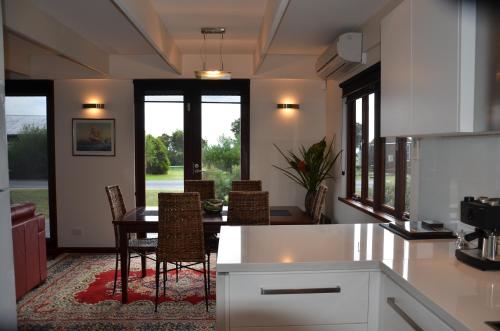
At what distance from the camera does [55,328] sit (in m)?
3.06

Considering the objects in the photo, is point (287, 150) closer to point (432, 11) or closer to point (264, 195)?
point (264, 195)

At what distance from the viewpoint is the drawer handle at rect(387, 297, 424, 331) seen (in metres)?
1.32

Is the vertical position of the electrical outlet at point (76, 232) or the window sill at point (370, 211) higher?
the window sill at point (370, 211)

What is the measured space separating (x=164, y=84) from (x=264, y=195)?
A: 2.67 m

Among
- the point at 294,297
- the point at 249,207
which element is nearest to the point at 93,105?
the point at 249,207

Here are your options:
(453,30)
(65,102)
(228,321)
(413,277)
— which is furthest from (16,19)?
(413,277)

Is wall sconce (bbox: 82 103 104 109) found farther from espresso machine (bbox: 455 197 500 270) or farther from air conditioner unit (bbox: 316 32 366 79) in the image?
espresso machine (bbox: 455 197 500 270)

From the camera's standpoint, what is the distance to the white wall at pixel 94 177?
525 centimetres

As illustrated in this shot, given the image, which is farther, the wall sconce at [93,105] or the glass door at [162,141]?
the glass door at [162,141]

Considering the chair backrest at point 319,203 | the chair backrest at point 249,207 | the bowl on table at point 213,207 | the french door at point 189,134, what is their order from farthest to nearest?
the french door at point 189,134, the bowl on table at point 213,207, the chair backrest at point 319,203, the chair backrest at point 249,207

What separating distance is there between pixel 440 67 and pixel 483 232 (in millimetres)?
736

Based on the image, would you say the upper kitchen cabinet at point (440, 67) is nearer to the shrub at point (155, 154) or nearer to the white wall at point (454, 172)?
the white wall at point (454, 172)

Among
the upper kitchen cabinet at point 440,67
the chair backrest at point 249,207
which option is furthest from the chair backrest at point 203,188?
the upper kitchen cabinet at point 440,67

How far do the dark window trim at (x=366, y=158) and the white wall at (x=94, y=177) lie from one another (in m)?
2.93
